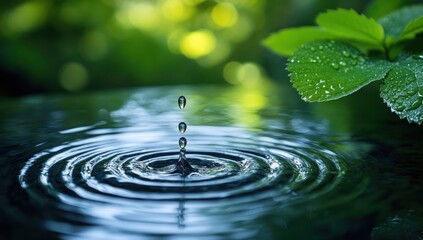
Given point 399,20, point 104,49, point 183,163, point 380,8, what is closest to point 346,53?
point 399,20

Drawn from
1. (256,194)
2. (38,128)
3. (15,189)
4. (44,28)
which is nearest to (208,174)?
(256,194)

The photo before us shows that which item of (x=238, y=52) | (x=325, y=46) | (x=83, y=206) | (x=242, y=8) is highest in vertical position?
(x=242, y=8)

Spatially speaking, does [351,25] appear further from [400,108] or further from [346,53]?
[400,108]

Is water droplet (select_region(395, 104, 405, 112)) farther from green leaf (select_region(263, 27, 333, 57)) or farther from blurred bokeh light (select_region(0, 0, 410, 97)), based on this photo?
blurred bokeh light (select_region(0, 0, 410, 97))

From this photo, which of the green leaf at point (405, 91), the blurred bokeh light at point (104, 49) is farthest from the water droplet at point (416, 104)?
the blurred bokeh light at point (104, 49)

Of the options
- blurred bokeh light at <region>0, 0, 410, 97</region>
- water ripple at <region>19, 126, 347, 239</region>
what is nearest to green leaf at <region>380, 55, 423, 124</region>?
water ripple at <region>19, 126, 347, 239</region>

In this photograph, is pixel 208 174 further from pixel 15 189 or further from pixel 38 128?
pixel 38 128

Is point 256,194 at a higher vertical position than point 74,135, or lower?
lower

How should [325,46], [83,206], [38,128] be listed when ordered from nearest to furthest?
[83,206] → [325,46] → [38,128]
